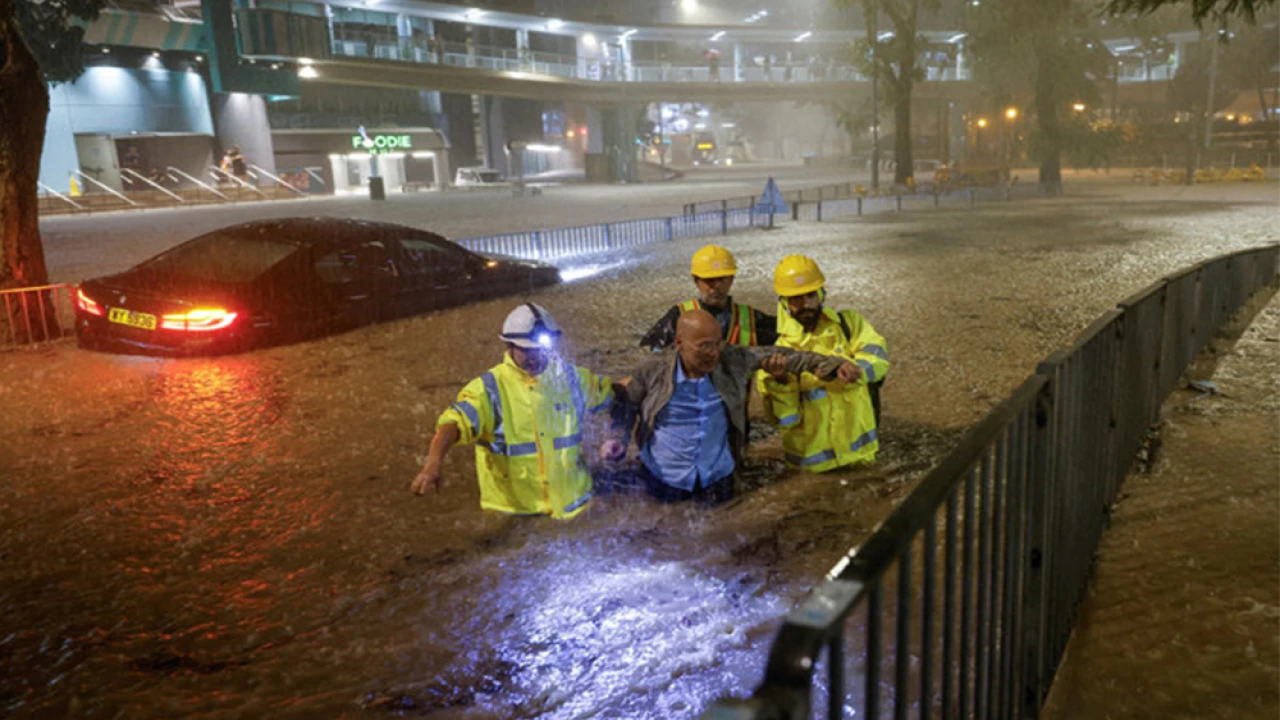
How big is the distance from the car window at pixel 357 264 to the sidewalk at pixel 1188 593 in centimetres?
782

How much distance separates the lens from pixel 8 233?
10.4 meters

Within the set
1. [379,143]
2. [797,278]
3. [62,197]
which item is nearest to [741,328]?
[797,278]

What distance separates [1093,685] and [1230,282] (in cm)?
→ 765

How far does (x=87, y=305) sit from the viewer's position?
9.14 metres

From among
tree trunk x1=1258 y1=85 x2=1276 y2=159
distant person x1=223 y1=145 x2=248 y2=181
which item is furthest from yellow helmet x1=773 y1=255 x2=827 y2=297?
tree trunk x1=1258 y1=85 x2=1276 y2=159

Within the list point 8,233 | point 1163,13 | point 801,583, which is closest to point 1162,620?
point 801,583

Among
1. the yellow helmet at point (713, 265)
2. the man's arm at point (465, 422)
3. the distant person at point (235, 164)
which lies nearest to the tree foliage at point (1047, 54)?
the distant person at point (235, 164)

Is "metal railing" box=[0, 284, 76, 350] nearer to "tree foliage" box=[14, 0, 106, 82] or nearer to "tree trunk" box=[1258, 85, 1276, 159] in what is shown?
"tree foliage" box=[14, 0, 106, 82]

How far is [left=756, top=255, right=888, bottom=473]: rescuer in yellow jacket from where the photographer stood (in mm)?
5270

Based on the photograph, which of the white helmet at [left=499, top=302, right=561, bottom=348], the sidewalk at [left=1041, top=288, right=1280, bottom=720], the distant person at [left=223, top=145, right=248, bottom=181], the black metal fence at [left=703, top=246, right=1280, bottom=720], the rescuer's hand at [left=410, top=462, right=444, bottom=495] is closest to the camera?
the black metal fence at [left=703, top=246, right=1280, bottom=720]

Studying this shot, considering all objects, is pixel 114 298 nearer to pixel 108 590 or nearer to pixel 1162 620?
pixel 108 590

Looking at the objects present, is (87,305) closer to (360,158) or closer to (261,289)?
(261,289)

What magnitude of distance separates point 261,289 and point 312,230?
1.02 m

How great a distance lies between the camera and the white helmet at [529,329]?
4473mm
